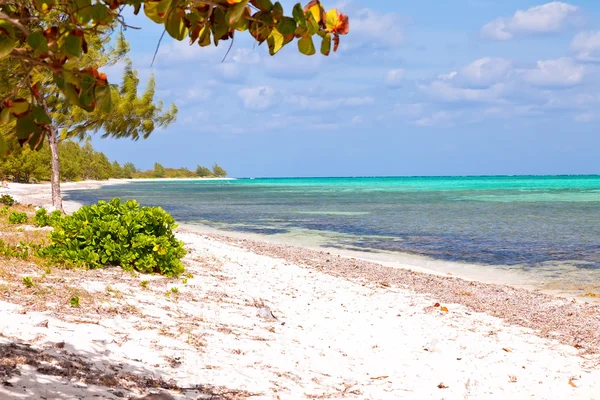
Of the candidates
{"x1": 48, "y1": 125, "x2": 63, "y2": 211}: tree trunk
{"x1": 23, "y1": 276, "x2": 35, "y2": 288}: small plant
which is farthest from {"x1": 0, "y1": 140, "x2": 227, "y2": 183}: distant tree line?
{"x1": 23, "y1": 276, "x2": 35, "y2": 288}: small plant

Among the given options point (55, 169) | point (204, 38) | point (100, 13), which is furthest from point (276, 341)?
point (55, 169)

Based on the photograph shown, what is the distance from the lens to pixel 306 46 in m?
2.53

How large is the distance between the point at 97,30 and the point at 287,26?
32.3 inches

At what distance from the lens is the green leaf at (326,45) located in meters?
2.51

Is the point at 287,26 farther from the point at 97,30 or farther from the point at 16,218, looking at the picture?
the point at 16,218

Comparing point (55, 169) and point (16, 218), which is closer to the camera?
point (16, 218)

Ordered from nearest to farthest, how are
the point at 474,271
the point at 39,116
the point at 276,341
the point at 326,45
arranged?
the point at 39,116, the point at 326,45, the point at 276,341, the point at 474,271

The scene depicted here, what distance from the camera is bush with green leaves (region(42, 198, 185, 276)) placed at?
962 cm

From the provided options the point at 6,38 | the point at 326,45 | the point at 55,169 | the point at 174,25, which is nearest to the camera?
the point at 6,38

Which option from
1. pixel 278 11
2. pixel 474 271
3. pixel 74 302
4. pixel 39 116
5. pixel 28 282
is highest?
pixel 278 11

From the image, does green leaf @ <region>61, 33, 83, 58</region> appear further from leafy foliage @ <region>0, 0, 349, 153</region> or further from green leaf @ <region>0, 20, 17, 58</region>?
green leaf @ <region>0, 20, 17, 58</region>

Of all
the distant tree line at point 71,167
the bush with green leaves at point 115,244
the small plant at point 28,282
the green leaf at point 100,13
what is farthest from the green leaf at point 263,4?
the distant tree line at point 71,167

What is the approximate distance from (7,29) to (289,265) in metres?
12.0

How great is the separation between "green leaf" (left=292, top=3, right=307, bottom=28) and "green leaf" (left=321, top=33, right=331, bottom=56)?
0.16m
